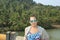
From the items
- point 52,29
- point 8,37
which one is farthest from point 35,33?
point 52,29

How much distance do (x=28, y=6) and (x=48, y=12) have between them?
1.55m

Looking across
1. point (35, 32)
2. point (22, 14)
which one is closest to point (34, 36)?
point (35, 32)

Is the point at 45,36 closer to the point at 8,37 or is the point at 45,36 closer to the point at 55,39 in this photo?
the point at 8,37

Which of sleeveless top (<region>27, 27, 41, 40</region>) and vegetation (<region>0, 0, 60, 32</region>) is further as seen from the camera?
vegetation (<region>0, 0, 60, 32</region>)

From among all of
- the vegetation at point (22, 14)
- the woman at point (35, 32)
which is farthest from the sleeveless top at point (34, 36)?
the vegetation at point (22, 14)

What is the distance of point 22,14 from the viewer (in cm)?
1558

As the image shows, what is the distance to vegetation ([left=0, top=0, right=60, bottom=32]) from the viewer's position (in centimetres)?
1448

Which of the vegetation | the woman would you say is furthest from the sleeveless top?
the vegetation

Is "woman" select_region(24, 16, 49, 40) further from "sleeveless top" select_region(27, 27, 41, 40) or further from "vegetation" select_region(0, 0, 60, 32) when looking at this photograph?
"vegetation" select_region(0, 0, 60, 32)

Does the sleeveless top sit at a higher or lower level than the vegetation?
higher

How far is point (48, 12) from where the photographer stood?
50.2 feet

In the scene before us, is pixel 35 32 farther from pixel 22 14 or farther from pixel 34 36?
pixel 22 14

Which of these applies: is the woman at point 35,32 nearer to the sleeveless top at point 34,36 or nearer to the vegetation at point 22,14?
the sleeveless top at point 34,36

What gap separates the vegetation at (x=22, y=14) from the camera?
14484 millimetres
